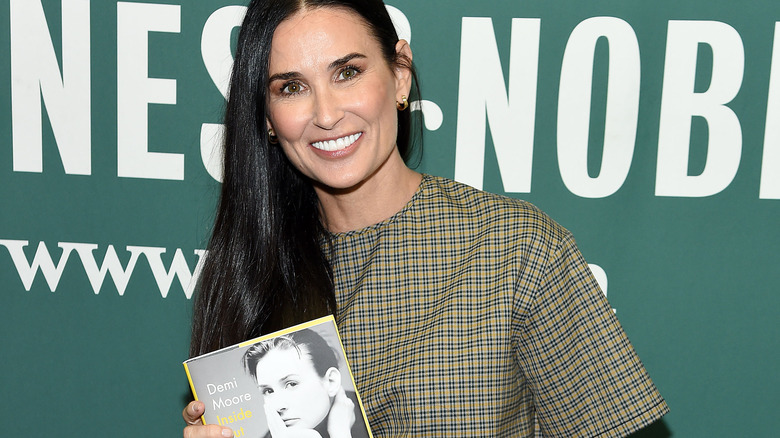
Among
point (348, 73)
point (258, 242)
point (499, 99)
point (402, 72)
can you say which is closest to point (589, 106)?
point (499, 99)

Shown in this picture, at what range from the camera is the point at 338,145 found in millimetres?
1224

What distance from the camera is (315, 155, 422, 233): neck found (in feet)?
4.31

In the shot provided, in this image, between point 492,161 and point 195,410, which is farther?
point 492,161

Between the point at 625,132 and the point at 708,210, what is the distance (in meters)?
0.27

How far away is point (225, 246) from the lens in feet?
4.48

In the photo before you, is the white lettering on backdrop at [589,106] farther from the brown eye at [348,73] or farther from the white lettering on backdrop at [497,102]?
the brown eye at [348,73]

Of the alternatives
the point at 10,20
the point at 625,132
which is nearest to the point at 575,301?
the point at 625,132

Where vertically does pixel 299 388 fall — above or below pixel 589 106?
below

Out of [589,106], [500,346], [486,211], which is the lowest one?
[500,346]

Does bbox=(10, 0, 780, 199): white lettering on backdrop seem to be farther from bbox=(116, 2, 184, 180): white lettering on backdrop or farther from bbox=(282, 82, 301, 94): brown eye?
bbox=(282, 82, 301, 94): brown eye

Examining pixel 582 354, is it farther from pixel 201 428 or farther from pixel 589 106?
pixel 589 106

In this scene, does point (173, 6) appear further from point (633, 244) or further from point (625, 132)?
point (633, 244)

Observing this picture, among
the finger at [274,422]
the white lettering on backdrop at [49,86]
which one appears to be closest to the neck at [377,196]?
the finger at [274,422]

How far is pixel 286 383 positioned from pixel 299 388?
20 millimetres
